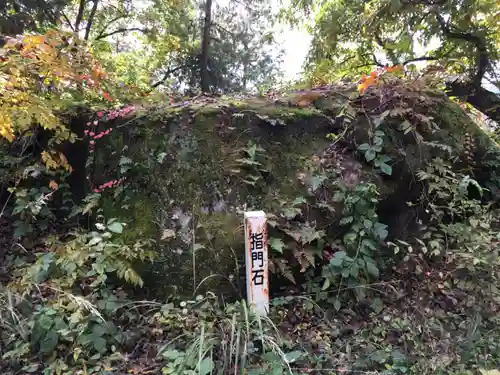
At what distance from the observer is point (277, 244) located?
3043mm

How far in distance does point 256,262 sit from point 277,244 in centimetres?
37

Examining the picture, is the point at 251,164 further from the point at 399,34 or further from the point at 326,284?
the point at 399,34

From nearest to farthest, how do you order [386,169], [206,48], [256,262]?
[256,262]
[386,169]
[206,48]

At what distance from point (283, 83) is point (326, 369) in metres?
3.93

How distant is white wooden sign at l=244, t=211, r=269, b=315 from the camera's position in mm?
2719

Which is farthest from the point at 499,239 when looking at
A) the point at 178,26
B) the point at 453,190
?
the point at 178,26

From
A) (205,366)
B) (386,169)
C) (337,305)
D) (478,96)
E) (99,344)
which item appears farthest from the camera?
(478,96)

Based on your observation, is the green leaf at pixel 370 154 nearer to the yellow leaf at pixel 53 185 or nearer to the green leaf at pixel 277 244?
the green leaf at pixel 277 244

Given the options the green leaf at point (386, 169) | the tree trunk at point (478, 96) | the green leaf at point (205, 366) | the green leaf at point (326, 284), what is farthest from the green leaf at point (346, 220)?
the tree trunk at point (478, 96)

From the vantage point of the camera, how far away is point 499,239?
328cm

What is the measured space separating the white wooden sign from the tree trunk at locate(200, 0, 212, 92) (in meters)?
9.89

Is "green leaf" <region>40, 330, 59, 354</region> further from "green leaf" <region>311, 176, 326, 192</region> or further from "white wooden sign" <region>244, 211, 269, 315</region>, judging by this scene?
"green leaf" <region>311, 176, 326, 192</region>

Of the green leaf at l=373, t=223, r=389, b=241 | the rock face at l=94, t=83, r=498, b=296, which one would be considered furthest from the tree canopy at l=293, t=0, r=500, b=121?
the green leaf at l=373, t=223, r=389, b=241

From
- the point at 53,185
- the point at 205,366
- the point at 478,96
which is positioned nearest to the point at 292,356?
the point at 205,366
